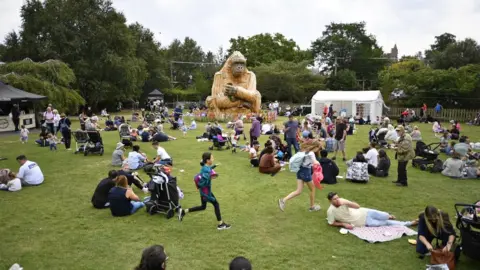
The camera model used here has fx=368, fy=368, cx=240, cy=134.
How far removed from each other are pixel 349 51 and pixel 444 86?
2170 centimetres

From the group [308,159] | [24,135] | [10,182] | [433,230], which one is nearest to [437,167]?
[308,159]

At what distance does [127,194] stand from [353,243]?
445 centimetres

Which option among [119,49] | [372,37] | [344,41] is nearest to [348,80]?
[344,41]

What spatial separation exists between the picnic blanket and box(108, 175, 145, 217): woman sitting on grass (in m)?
4.41

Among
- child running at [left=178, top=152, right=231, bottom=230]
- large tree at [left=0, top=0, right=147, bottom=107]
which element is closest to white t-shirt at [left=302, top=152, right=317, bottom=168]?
child running at [left=178, top=152, right=231, bottom=230]

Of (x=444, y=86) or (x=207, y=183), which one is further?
(x=444, y=86)

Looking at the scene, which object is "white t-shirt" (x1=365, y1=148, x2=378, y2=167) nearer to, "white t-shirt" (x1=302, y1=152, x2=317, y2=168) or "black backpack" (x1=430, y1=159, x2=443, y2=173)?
"black backpack" (x1=430, y1=159, x2=443, y2=173)

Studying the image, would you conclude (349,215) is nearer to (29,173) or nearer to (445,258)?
(445,258)

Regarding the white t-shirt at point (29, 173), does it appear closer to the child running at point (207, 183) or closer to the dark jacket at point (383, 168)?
the child running at point (207, 183)

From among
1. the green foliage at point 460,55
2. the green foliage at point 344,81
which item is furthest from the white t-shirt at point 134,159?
the green foliage at point 344,81

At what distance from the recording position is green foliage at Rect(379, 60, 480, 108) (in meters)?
31.0

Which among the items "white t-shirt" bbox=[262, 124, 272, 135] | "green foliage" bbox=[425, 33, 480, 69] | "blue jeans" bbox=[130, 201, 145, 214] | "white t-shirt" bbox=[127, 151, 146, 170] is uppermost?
"green foliage" bbox=[425, 33, 480, 69]

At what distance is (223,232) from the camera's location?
679cm

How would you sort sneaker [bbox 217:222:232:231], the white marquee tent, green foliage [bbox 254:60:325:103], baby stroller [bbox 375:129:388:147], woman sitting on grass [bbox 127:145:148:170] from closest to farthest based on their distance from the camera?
1. sneaker [bbox 217:222:232:231]
2. woman sitting on grass [bbox 127:145:148:170]
3. baby stroller [bbox 375:129:388:147]
4. the white marquee tent
5. green foliage [bbox 254:60:325:103]
